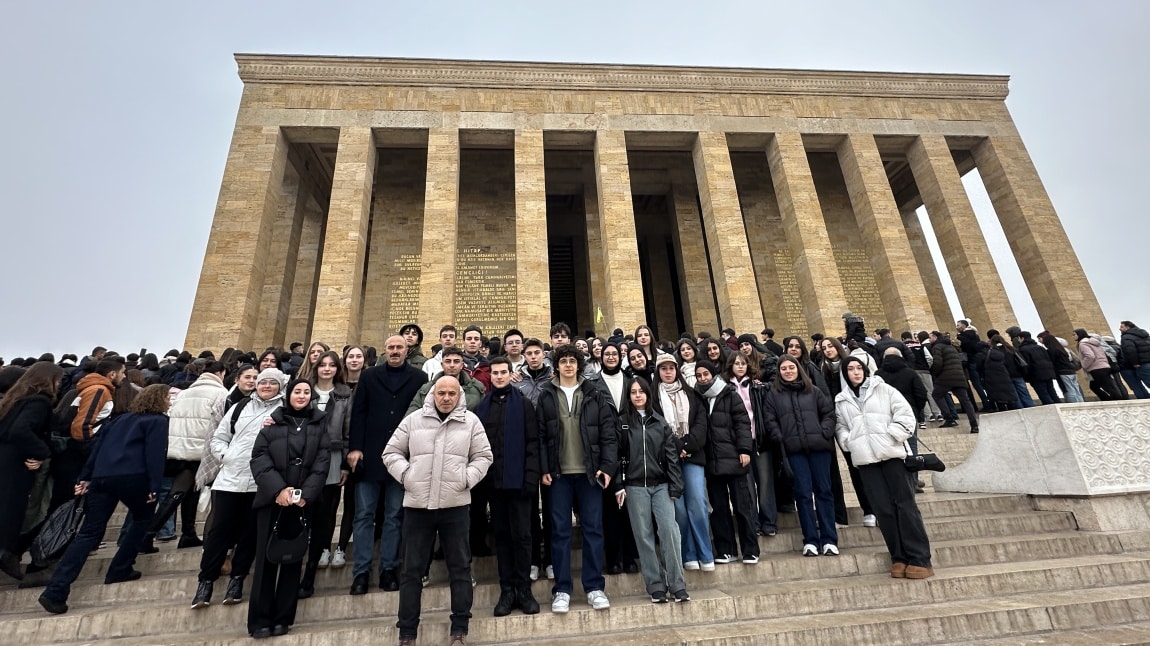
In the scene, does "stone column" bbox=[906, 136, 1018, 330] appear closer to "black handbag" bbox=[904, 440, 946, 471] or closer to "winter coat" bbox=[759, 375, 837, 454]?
"black handbag" bbox=[904, 440, 946, 471]

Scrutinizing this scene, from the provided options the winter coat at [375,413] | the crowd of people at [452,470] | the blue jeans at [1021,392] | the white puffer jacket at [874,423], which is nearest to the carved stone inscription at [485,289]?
the crowd of people at [452,470]

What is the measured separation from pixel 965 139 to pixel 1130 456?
15.5 meters

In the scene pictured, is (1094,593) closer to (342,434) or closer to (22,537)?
(342,434)

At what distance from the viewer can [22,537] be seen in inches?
177

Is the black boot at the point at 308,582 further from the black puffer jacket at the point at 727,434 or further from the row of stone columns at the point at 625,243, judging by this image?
the row of stone columns at the point at 625,243

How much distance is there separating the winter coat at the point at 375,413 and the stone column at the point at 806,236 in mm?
12105

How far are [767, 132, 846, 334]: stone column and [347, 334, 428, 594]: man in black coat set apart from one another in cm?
1213

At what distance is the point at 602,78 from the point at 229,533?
51.4ft

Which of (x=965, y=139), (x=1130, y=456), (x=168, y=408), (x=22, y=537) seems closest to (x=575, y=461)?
(x=168, y=408)

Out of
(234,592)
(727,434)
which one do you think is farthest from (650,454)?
(234,592)

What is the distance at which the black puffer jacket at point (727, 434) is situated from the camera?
4402 mm

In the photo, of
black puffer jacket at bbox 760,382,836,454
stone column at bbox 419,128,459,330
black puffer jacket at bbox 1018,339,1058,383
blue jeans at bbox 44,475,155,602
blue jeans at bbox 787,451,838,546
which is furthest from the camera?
stone column at bbox 419,128,459,330

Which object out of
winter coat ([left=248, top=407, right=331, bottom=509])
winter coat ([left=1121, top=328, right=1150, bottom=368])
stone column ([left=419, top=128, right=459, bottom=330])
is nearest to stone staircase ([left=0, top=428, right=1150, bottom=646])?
winter coat ([left=248, top=407, right=331, bottom=509])

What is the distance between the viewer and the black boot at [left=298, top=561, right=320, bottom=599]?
396cm
